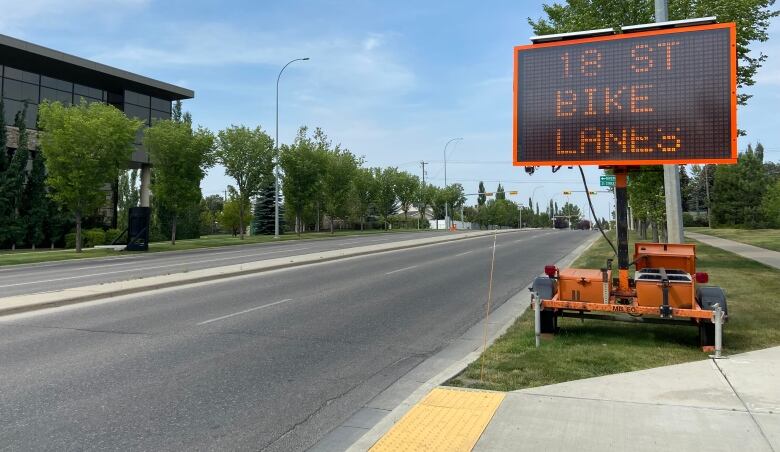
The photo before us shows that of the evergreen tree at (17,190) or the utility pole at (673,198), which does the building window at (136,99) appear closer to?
the evergreen tree at (17,190)

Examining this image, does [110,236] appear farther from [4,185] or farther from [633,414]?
[633,414]

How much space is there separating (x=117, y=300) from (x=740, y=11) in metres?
18.7

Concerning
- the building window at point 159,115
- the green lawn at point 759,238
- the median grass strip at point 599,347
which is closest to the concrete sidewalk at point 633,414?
the median grass strip at point 599,347

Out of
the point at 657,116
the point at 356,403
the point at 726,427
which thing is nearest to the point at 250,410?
the point at 356,403

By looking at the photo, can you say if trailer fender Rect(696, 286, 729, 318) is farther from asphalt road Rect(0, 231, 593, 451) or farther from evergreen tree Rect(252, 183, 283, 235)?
evergreen tree Rect(252, 183, 283, 235)

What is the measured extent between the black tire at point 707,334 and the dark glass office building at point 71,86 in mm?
33827

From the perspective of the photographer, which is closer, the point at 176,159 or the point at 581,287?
the point at 581,287

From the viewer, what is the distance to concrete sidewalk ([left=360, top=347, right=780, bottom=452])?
4086mm

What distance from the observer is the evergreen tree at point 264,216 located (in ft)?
219

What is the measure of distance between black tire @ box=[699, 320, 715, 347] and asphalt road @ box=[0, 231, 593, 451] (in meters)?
3.36

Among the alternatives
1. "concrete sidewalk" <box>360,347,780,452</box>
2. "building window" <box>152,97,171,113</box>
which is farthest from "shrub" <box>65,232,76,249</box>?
"concrete sidewalk" <box>360,347,780,452</box>

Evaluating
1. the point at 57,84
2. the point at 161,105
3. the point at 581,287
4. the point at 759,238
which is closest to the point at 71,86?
the point at 57,84

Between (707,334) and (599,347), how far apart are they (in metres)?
1.36

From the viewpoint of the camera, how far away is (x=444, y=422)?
459 centimetres
